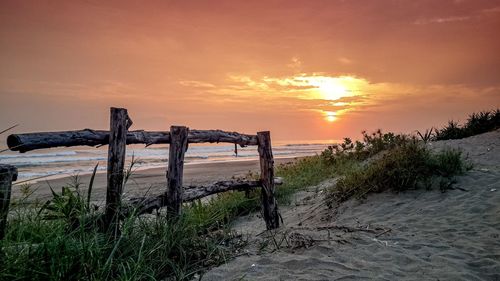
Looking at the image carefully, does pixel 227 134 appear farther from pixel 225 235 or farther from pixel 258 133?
pixel 225 235

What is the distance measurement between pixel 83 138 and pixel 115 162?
42 cm

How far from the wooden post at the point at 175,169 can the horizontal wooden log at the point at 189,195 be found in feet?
0.37

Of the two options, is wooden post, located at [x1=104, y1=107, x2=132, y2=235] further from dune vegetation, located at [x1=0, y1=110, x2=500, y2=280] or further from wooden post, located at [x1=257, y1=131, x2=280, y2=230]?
wooden post, located at [x1=257, y1=131, x2=280, y2=230]

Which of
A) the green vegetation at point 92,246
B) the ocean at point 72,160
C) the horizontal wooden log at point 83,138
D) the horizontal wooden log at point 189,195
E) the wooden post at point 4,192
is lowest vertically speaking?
the ocean at point 72,160

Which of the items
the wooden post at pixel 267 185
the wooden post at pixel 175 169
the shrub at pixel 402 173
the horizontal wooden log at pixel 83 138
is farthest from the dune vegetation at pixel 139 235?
the wooden post at pixel 267 185

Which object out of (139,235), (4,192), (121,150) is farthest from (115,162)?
(4,192)

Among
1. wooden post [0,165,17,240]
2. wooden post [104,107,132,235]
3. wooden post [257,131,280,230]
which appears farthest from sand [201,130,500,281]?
wooden post [0,165,17,240]

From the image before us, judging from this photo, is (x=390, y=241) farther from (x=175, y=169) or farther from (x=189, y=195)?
(x=175, y=169)

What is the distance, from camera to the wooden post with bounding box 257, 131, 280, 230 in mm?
6719

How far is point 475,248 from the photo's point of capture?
4.82 metres

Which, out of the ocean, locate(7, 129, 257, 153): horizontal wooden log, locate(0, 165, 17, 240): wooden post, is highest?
locate(7, 129, 257, 153): horizontal wooden log

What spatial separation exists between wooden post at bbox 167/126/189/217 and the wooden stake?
79 centimetres

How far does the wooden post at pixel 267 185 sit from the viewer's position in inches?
265

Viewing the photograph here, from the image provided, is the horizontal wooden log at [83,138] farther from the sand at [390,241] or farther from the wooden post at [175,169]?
the sand at [390,241]
